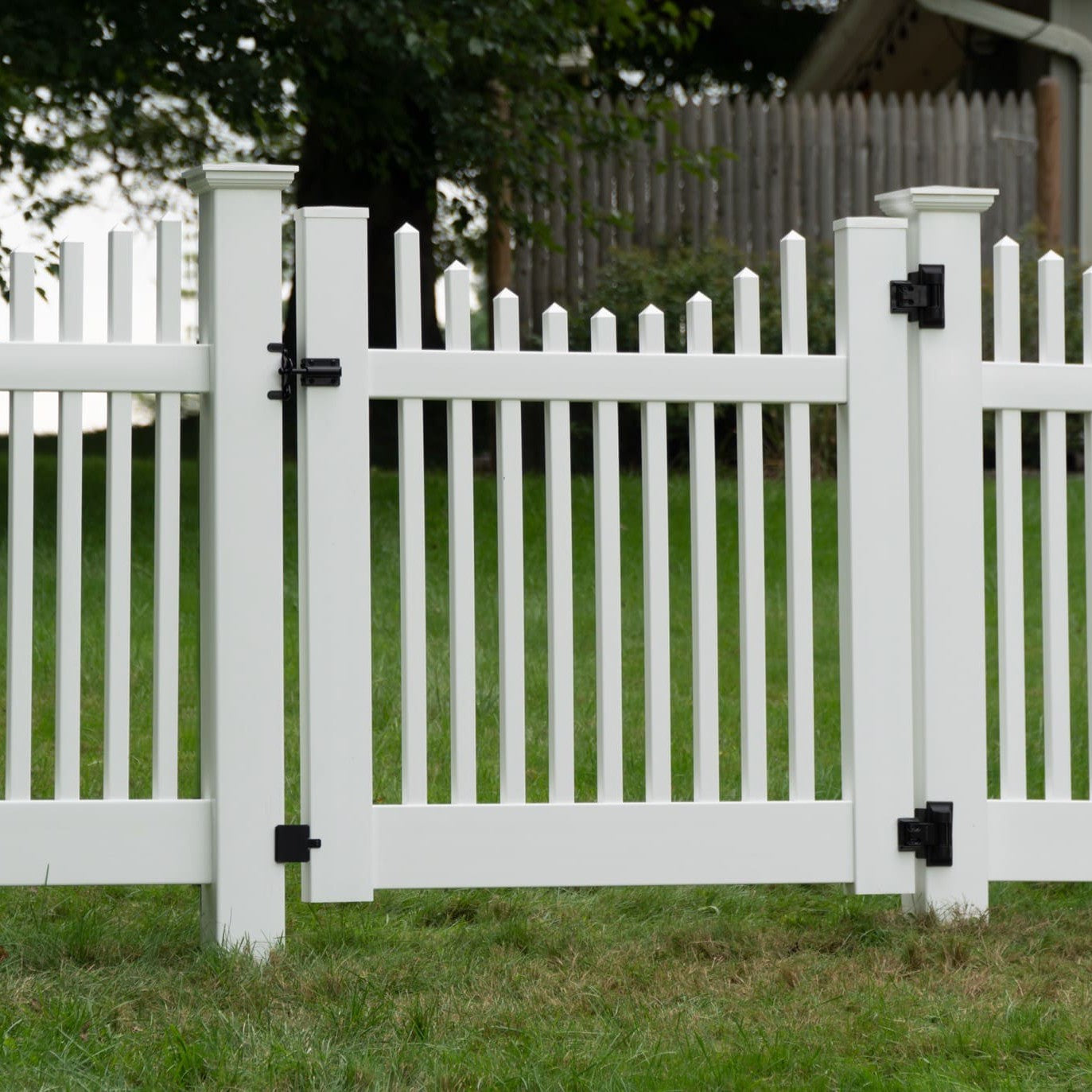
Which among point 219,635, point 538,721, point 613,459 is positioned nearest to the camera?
point 219,635

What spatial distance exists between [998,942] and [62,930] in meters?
1.96

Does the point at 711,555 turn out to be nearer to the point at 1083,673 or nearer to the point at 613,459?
the point at 613,459

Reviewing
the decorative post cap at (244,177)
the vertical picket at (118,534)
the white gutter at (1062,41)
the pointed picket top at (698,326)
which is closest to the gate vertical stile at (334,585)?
the decorative post cap at (244,177)

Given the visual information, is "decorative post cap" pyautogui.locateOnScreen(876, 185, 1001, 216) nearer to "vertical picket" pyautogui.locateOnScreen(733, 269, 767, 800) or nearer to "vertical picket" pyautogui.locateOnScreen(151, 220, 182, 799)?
"vertical picket" pyautogui.locateOnScreen(733, 269, 767, 800)

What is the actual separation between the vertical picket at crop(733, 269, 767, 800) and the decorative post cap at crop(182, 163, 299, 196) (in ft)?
3.30

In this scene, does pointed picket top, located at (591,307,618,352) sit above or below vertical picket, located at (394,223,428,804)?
above

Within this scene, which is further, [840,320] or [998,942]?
[840,320]

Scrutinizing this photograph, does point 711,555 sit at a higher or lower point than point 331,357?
lower

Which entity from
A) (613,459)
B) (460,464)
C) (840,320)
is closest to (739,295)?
(840,320)

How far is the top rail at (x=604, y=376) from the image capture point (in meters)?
3.22

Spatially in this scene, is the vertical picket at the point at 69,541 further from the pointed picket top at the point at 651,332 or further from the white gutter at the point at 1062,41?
the white gutter at the point at 1062,41

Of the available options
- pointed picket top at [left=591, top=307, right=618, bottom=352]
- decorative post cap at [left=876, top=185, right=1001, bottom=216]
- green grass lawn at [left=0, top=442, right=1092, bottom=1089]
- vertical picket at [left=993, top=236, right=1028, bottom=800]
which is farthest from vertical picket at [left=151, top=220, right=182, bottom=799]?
vertical picket at [left=993, top=236, right=1028, bottom=800]

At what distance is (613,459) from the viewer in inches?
131

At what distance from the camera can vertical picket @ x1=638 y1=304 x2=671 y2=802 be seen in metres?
3.32
